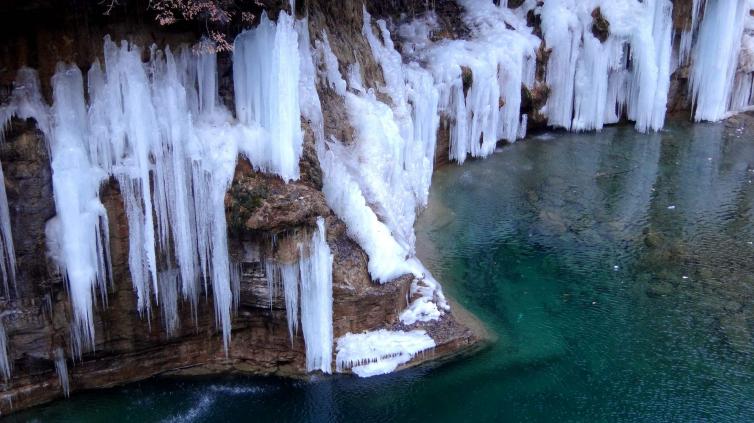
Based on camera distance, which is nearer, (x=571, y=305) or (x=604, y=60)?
(x=571, y=305)

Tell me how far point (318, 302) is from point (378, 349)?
106cm

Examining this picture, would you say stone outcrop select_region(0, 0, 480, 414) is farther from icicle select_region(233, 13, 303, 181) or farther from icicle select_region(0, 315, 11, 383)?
icicle select_region(233, 13, 303, 181)

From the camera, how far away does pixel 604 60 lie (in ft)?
60.7

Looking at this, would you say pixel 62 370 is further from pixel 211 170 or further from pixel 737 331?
pixel 737 331

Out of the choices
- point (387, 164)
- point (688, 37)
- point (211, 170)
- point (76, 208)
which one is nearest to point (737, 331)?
point (387, 164)

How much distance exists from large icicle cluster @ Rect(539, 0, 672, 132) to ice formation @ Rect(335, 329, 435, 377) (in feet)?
32.5

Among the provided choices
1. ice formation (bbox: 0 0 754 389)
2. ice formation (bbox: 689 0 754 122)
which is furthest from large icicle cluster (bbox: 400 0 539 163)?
ice formation (bbox: 689 0 754 122)

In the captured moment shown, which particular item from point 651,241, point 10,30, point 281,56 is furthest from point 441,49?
point 10,30

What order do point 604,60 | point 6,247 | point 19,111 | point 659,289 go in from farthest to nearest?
point 604,60, point 659,289, point 6,247, point 19,111

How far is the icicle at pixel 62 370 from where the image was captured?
9.66 meters

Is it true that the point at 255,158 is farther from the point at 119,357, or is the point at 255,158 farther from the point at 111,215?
the point at 119,357

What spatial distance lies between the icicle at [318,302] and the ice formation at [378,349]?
0.23 meters

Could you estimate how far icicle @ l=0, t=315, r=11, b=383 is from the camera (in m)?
9.26

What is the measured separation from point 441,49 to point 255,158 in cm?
820
